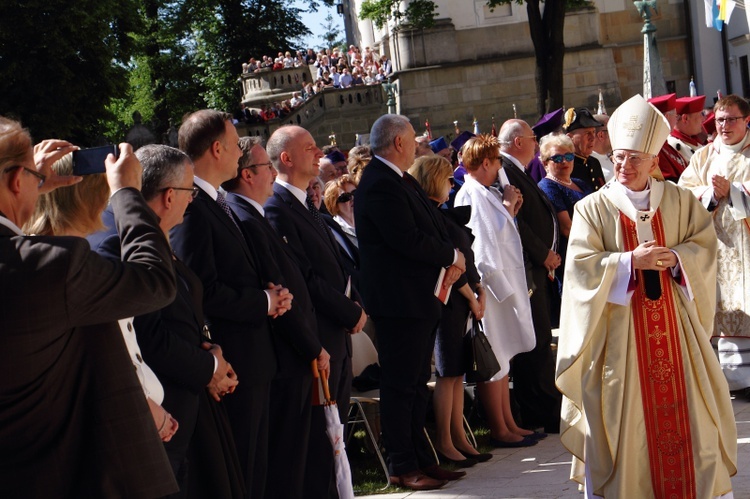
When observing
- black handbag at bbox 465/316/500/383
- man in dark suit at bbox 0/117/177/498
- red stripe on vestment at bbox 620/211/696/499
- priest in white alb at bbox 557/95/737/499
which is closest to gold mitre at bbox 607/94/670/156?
priest in white alb at bbox 557/95/737/499

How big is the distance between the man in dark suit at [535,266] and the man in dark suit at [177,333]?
429 cm

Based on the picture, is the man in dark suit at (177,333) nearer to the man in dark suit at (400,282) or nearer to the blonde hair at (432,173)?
the man in dark suit at (400,282)

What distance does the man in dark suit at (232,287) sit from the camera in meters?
5.57

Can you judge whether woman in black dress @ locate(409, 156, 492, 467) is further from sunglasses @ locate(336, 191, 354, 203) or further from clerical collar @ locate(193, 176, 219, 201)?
clerical collar @ locate(193, 176, 219, 201)

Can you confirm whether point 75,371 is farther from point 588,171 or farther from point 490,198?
point 588,171

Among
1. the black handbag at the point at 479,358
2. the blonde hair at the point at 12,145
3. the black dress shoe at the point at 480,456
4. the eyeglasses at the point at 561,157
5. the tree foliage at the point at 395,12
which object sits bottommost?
the black dress shoe at the point at 480,456

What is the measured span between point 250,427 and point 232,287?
0.66m

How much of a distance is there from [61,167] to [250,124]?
36.9 metres

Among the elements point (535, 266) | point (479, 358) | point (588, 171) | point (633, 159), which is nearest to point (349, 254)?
point (479, 358)

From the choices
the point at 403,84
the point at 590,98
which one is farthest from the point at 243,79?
the point at 590,98

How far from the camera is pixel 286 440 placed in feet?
20.0

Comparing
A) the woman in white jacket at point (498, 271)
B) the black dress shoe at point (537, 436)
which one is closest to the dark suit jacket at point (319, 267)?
the woman in white jacket at point (498, 271)

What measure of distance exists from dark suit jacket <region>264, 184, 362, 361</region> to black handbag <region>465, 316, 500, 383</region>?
5.08 ft

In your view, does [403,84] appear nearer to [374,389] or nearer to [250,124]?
[250,124]
